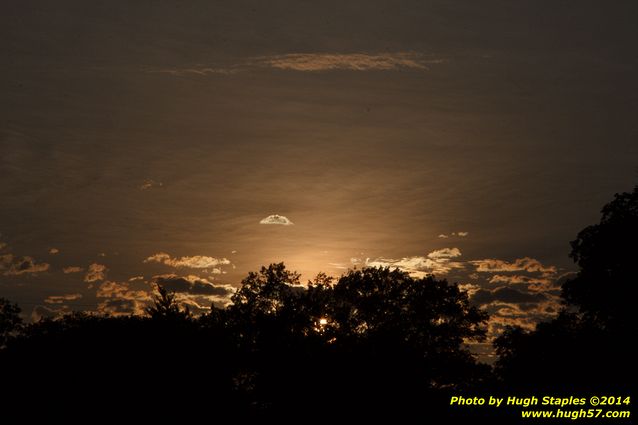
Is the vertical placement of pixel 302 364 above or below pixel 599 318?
below

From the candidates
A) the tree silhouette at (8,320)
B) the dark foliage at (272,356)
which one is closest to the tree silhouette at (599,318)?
the dark foliage at (272,356)

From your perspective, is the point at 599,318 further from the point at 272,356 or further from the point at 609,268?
the point at 272,356

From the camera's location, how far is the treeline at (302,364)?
45.5 meters

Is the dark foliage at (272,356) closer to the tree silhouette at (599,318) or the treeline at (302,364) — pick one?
the treeline at (302,364)

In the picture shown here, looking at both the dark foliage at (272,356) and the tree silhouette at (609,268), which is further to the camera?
the tree silhouette at (609,268)

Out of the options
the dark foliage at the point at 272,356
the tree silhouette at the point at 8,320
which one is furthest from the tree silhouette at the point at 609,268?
the tree silhouette at the point at 8,320

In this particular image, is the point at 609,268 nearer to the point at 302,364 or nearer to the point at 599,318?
the point at 599,318

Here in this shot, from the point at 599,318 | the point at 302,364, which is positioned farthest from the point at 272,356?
the point at 599,318

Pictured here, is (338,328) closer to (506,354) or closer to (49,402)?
(506,354)

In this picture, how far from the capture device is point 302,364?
57875 millimetres

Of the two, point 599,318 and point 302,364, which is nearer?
point 599,318

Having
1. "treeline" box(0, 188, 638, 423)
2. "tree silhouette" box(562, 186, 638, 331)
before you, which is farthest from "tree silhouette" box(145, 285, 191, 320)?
"tree silhouette" box(562, 186, 638, 331)

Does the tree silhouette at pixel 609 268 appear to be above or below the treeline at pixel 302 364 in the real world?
above

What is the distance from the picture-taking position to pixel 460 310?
75.8m
